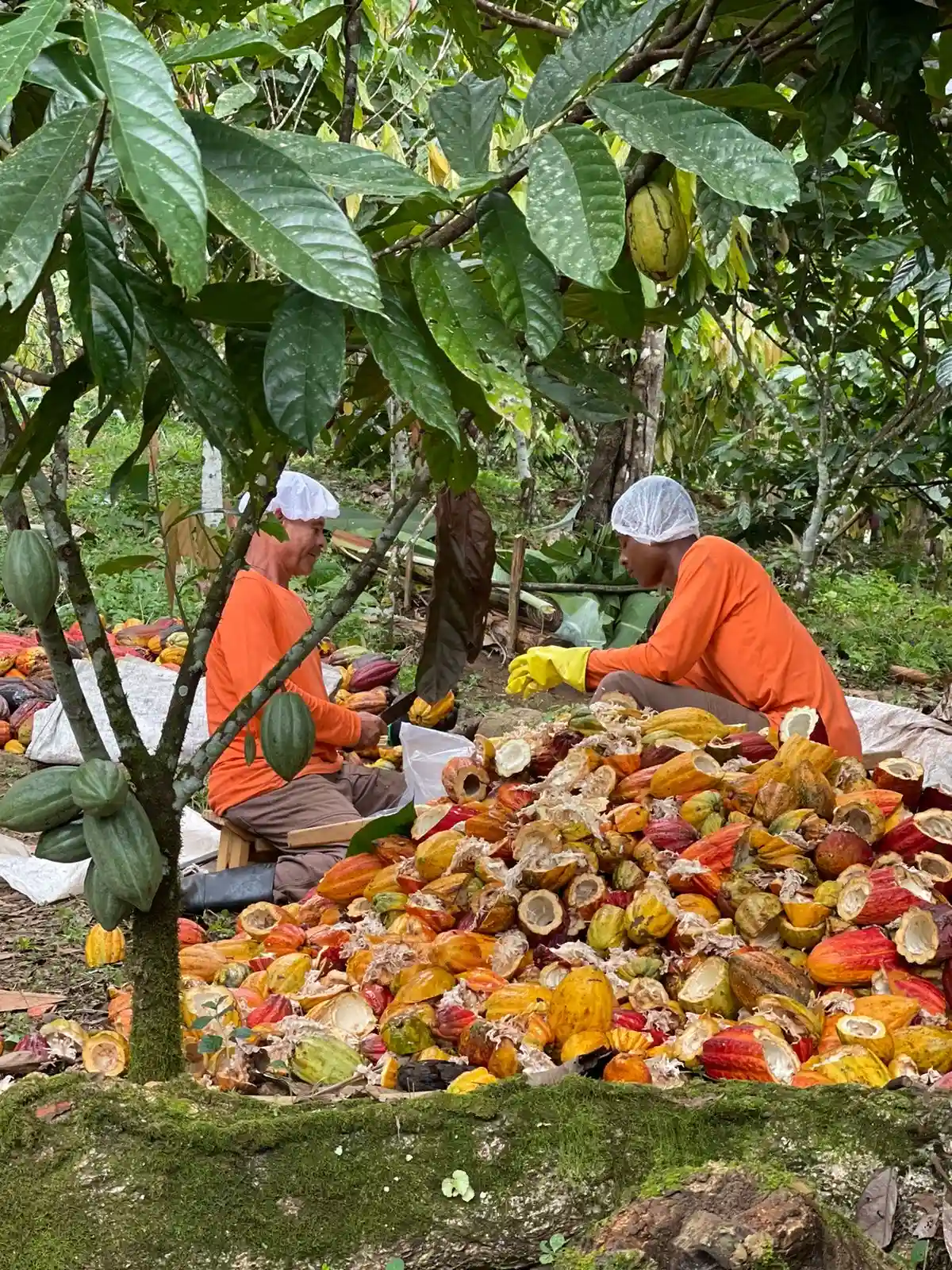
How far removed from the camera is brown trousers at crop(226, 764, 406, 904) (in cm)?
294

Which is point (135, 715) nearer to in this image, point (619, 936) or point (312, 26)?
point (619, 936)

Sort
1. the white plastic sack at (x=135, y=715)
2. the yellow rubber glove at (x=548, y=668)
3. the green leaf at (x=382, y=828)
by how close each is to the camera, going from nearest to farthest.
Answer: the green leaf at (x=382, y=828)
the yellow rubber glove at (x=548, y=668)
the white plastic sack at (x=135, y=715)

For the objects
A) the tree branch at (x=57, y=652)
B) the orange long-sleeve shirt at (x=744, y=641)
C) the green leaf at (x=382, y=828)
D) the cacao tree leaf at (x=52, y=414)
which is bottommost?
the green leaf at (x=382, y=828)

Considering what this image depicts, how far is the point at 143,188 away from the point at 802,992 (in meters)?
1.55

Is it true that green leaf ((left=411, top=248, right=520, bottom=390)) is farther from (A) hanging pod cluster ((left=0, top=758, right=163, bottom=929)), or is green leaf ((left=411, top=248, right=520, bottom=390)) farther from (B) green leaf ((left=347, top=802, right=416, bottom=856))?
(B) green leaf ((left=347, top=802, right=416, bottom=856))

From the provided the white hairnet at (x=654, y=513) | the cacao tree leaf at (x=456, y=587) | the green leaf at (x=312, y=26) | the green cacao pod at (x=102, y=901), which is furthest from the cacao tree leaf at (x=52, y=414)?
the white hairnet at (x=654, y=513)

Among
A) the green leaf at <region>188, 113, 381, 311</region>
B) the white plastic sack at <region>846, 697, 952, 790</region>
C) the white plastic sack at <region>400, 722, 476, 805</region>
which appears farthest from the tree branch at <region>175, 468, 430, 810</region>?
the white plastic sack at <region>846, 697, 952, 790</region>

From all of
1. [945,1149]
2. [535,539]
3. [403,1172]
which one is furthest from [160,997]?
[535,539]

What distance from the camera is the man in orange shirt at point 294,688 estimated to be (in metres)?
3.05

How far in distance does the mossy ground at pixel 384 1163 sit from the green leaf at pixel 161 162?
0.83 m

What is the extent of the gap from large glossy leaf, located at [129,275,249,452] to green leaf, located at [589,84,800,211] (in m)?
0.34

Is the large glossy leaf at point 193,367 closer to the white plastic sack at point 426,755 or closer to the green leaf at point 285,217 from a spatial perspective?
the green leaf at point 285,217

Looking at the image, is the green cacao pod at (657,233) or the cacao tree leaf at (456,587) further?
the cacao tree leaf at (456,587)

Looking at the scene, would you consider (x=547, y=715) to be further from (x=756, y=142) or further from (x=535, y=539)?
(x=756, y=142)
